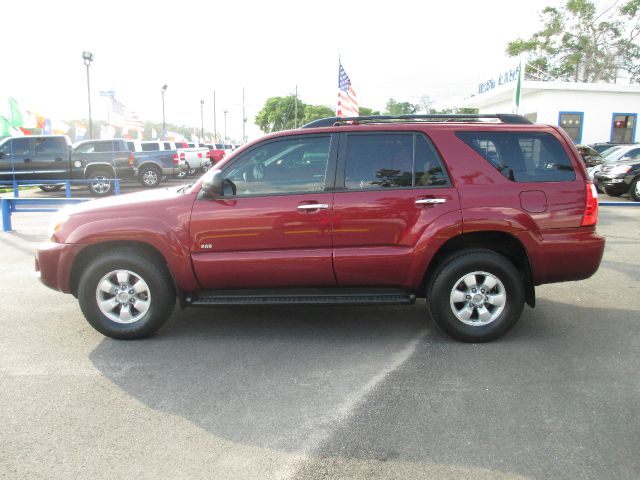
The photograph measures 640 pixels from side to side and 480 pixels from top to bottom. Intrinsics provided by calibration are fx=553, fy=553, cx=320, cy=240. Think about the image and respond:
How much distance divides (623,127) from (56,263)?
29280 mm

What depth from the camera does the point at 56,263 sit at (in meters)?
4.73

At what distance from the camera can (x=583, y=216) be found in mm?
4586

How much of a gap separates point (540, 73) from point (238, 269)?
147 feet

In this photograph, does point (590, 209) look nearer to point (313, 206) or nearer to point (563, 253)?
point (563, 253)

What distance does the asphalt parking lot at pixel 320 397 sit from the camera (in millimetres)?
2939

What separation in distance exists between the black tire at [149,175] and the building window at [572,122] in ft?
63.1

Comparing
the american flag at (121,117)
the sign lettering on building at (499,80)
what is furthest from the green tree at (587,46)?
the american flag at (121,117)

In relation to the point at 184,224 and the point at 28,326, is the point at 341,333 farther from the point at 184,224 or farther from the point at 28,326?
the point at 28,326

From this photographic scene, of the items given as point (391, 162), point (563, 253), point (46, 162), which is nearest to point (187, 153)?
point (46, 162)

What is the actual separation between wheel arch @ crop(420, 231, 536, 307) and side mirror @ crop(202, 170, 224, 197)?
1.86 meters

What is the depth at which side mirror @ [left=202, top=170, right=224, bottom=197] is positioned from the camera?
4.48 metres

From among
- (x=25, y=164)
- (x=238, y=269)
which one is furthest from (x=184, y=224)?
(x=25, y=164)

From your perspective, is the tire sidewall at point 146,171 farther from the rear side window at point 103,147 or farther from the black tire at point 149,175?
the rear side window at point 103,147

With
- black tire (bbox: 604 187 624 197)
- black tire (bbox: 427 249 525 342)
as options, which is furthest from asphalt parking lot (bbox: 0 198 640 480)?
black tire (bbox: 604 187 624 197)
